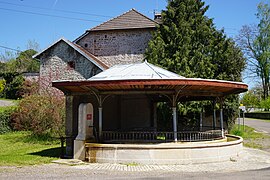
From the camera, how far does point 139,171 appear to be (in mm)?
8844

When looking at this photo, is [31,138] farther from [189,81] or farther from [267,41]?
[267,41]

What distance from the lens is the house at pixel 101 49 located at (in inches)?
957

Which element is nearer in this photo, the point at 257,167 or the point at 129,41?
Answer: the point at 257,167

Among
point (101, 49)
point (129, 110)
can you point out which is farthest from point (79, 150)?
point (101, 49)

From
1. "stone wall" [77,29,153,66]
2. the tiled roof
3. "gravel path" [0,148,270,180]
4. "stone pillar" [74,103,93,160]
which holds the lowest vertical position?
"gravel path" [0,148,270,180]

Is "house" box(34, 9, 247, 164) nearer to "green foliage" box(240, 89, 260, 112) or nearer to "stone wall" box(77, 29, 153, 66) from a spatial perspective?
"stone wall" box(77, 29, 153, 66)

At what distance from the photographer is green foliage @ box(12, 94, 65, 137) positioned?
58.1 ft

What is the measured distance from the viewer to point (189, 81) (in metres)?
10.1

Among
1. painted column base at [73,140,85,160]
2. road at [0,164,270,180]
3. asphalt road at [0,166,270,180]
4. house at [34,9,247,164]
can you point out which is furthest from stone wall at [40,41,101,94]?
asphalt road at [0,166,270,180]

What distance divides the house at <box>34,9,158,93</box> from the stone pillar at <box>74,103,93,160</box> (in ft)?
42.0

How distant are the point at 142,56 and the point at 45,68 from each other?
8.59 m

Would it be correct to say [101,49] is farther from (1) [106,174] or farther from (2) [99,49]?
(1) [106,174]

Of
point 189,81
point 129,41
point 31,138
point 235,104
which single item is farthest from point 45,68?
point 189,81

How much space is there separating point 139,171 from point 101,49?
18.6m
